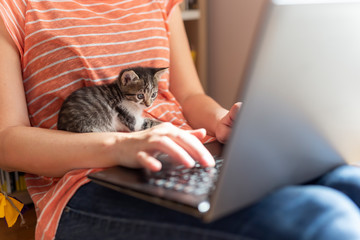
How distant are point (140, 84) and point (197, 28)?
0.95 meters

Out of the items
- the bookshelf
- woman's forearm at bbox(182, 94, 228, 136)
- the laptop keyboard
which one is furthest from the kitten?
the bookshelf

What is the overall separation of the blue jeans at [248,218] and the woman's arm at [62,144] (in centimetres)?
7

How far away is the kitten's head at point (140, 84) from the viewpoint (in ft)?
3.19

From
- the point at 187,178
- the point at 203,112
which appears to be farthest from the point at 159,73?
the point at 187,178

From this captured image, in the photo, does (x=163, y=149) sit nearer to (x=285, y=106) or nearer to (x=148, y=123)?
(x=285, y=106)

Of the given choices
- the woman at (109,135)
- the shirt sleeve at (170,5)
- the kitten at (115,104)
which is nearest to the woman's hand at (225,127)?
the woman at (109,135)

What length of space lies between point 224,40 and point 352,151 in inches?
52.7

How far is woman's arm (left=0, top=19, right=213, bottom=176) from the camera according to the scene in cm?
62

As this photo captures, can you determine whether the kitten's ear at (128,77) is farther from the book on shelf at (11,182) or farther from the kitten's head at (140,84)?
the book on shelf at (11,182)

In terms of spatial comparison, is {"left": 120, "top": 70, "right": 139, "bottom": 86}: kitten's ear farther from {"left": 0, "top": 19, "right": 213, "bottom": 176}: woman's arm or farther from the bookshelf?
the bookshelf

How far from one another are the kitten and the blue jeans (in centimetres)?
28

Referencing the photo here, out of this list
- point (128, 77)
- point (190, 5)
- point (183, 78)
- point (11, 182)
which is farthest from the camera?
point (190, 5)

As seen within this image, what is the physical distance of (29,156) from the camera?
744 mm

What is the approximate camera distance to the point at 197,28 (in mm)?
1871
